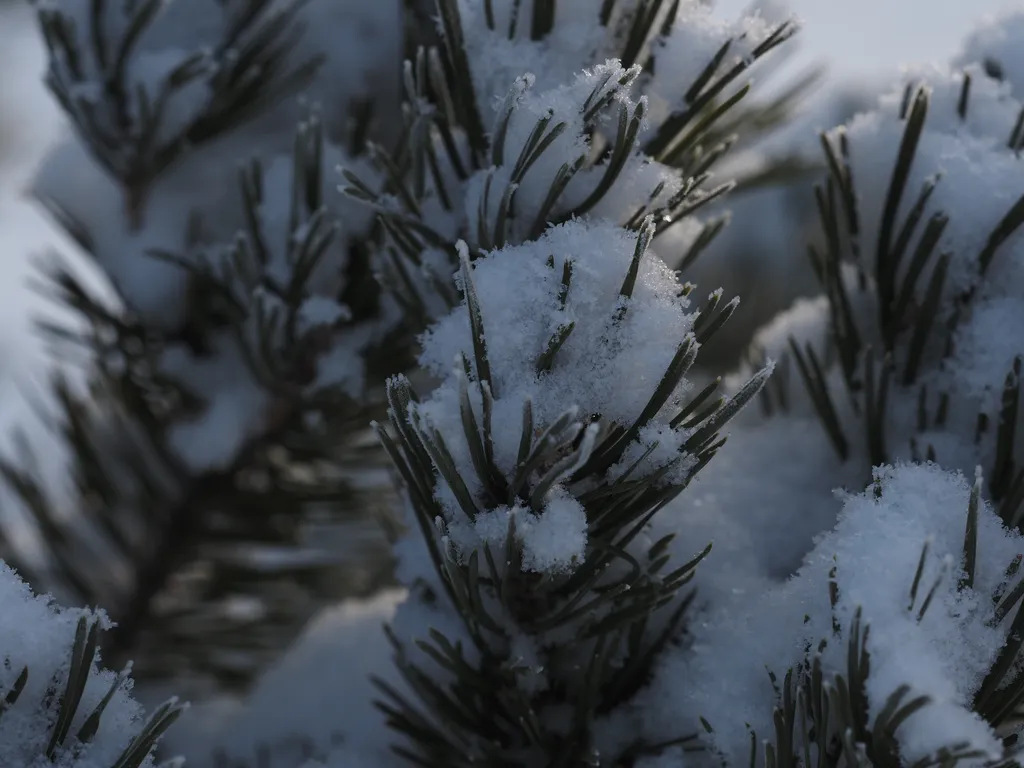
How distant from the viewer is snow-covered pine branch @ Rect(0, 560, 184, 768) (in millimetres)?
485

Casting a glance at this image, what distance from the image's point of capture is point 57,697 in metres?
0.50

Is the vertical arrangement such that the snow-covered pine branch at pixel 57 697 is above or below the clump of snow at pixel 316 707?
below

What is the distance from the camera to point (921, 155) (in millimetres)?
670

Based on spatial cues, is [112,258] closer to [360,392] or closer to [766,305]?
[360,392]

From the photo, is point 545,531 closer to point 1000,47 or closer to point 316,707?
point 316,707

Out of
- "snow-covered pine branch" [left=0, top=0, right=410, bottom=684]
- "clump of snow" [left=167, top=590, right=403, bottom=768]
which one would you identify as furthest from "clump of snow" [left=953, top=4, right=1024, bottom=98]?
"clump of snow" [left=167, top=590, right=403, bottom=768]

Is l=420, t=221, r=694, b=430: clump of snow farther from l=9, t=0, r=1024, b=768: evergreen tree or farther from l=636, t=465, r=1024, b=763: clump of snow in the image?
l=636, t=465, r=1024, b=763: clump of snow

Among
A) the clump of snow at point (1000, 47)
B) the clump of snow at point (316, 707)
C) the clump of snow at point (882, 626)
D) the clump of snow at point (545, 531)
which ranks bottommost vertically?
the clump of snow at point (882, 626)

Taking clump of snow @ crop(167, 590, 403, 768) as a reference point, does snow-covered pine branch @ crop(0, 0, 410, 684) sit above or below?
above

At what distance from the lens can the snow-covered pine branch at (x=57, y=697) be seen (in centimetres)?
48

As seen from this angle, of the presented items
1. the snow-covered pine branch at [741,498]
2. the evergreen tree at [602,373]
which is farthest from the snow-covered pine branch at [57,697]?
the snow-covered pine branch at [741,498]

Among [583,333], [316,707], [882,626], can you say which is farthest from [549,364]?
[316,707]

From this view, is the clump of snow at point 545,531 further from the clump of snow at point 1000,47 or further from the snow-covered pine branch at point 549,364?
the clump of snow at point 1000,47

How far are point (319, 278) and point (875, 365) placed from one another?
18.7 inches
